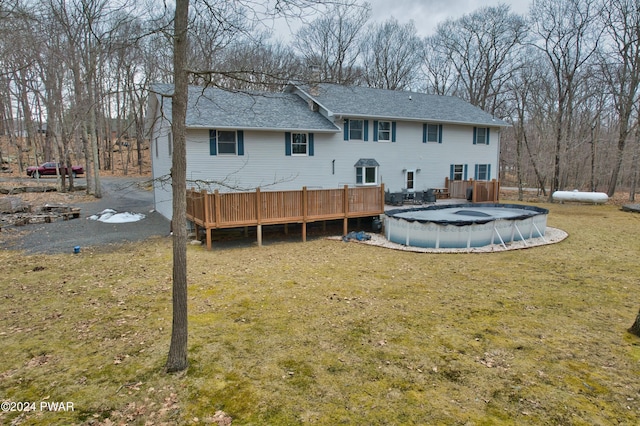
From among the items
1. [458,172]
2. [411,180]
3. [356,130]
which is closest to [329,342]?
[356,130]

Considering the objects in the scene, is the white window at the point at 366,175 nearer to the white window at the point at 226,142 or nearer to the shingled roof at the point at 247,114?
A: the shingled roof at the point at 247,114

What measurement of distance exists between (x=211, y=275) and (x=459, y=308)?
17.2 ft

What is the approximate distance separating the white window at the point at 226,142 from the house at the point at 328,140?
0.04 m

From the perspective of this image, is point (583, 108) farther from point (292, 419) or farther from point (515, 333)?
point (292, 419)

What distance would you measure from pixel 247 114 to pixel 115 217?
6.89 meters

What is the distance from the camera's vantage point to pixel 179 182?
3875 millimetres

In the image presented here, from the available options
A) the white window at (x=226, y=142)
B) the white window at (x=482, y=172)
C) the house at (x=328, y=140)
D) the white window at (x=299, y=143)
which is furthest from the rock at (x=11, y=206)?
the white window at (x=482, y=172)

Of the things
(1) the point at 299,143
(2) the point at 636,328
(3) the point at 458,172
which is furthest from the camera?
Answer: (3) the point at 458,172

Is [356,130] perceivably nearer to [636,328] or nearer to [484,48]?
[636,328]

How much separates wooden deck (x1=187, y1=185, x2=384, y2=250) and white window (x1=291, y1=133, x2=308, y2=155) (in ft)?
14.0

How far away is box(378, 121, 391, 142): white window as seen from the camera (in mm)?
18500

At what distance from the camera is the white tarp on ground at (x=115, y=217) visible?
14.9 m

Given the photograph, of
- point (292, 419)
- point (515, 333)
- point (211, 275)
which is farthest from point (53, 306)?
point (515, 333)

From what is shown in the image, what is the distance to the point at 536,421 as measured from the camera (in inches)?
135
